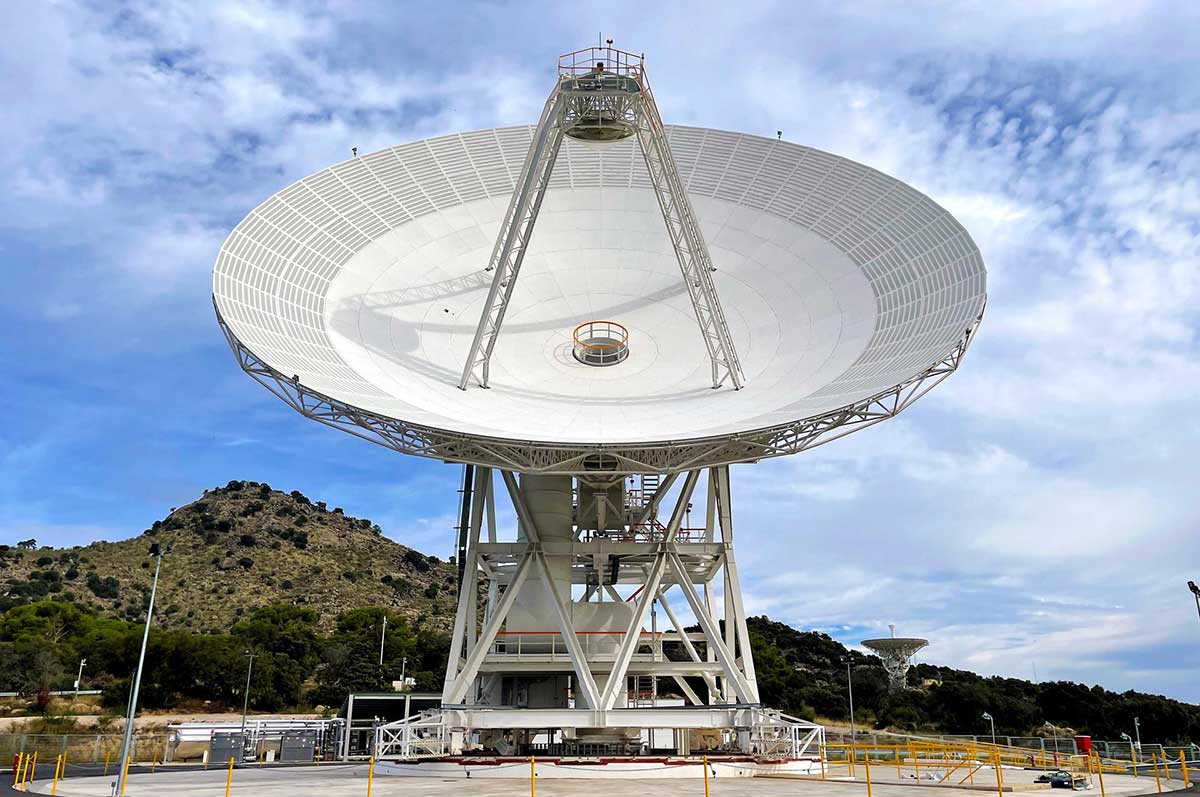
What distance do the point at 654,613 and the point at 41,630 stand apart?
70830 millimetres

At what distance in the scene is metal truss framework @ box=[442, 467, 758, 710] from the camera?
112 ft

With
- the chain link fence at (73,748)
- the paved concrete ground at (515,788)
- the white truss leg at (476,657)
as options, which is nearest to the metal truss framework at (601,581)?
the white truss leg at (476,657)

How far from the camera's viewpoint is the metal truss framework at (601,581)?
Answer: 1340 inches

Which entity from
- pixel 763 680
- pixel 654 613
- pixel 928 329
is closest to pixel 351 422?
pixel 928 329

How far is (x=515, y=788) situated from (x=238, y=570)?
11006cm

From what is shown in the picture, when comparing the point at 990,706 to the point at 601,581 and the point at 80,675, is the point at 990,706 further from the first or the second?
the point at 80,675

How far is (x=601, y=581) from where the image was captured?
4075 cm

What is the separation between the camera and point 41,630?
290 ft

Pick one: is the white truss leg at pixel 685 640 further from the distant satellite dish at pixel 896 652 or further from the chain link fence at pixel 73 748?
the distant satellite dish at pixel 896 652

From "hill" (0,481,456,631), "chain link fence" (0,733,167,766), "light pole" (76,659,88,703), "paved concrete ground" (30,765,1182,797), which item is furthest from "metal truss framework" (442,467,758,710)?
"hill" (0,481,456,631)

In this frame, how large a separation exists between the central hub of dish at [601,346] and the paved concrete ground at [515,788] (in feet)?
45.0

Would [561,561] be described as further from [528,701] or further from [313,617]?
[313,617]

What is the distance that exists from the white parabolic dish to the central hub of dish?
360mm

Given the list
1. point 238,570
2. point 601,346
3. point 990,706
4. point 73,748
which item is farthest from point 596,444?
point 238,570
